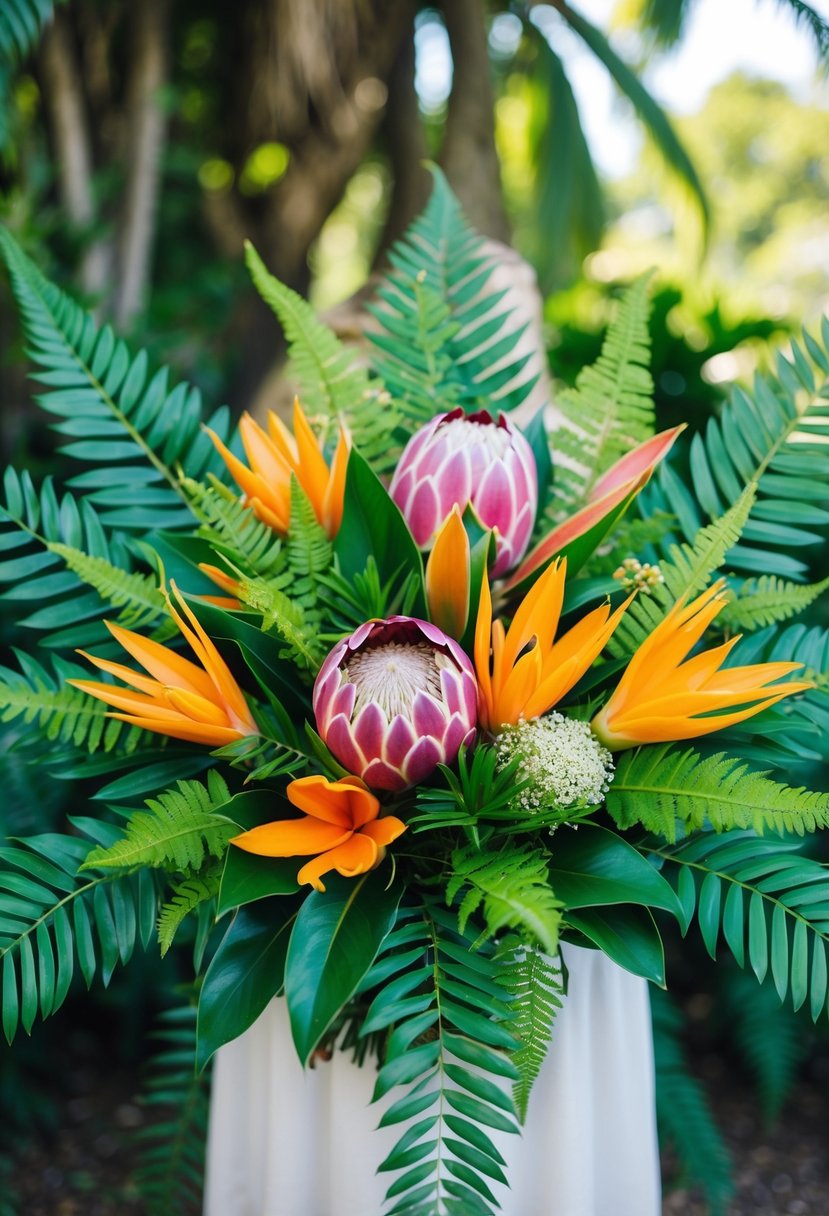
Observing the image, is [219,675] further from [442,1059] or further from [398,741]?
[442,1059]

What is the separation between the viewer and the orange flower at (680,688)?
0.51m

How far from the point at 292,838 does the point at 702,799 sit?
223mm

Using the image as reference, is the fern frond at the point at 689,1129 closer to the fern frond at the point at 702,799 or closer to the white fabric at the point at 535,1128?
the white fabric at the point at 535,1128

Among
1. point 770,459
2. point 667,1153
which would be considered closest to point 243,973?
point 770,459

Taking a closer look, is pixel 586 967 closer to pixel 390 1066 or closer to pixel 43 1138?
pixel 390 1066

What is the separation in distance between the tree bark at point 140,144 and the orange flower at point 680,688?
189cm

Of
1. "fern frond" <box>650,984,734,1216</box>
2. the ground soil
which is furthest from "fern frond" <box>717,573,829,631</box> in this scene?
the ground soil

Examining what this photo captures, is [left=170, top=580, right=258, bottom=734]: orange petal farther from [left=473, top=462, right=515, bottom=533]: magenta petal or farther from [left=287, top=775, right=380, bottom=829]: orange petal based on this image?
[left=473, top=462, right=515, bottom=533]: magenta petal

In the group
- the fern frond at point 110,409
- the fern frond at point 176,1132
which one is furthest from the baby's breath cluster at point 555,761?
the fern frond at point 176,1132

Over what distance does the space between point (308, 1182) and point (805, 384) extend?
679 mm

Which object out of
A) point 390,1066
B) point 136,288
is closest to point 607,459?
point 390,1066

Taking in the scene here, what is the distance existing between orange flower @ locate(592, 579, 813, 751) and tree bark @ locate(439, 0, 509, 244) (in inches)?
65.8

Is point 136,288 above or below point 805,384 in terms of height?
above

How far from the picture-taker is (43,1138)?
4.96 ft
